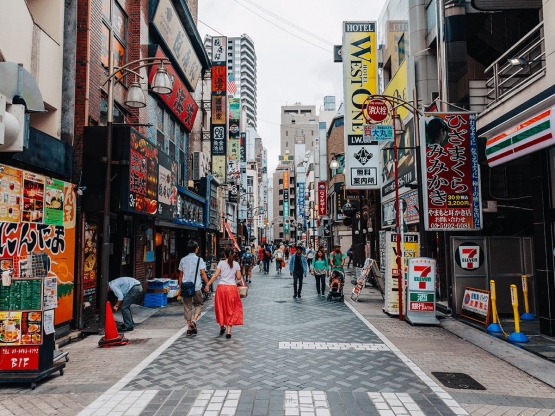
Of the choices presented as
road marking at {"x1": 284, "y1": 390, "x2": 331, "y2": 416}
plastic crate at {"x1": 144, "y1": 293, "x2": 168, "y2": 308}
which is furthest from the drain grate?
plastic crate at {"x1": 144, "y1": 293, "x2": 168, "y2": 308}

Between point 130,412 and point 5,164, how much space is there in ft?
16.4

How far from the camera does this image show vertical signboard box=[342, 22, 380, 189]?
2111cm

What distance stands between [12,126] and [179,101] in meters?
13.4

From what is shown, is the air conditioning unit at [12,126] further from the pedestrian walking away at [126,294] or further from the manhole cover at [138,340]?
the manhole cover at [138,340]

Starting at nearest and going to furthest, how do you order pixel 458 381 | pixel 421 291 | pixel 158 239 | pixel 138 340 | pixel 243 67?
pixel 458 381, pixel 138 340, pixel 421 291, pixel 158 239, pixel 243 67

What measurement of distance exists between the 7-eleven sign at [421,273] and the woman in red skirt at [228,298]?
4671 millimetres

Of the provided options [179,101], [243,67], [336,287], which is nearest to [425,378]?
[336,287]

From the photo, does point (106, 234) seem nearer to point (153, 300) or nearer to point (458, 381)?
point (153, 300)

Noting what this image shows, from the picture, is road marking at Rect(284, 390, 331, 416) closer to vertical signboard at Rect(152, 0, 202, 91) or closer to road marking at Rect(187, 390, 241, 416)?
road marking at Rect(187, 390, 241, 416)

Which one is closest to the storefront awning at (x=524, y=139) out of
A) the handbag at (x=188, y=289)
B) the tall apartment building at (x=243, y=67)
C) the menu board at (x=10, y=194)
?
the handbag at (x=188, y=289)

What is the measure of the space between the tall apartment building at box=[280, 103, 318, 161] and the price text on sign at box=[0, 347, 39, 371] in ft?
451

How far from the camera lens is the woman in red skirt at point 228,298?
9281mm

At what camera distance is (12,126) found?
6762mm

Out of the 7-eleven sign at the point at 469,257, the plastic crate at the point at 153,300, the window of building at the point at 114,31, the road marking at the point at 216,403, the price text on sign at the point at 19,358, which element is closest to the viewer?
the road marking at the point at 216,403
